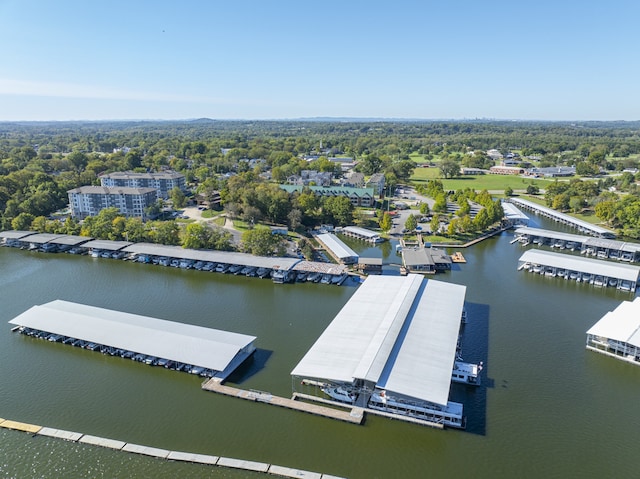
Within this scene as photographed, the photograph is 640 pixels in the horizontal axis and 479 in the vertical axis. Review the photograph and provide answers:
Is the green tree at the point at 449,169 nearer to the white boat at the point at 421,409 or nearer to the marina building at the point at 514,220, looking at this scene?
the marina building at the point at 514,220

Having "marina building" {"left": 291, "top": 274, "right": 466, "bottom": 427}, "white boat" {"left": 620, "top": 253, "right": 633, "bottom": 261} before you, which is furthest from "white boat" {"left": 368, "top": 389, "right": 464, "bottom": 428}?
"white boat" {"left": 620, "top": 253, "right": 633, "bottom": 261}

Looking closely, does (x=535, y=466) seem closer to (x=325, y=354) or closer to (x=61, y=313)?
(x=325, y=354)

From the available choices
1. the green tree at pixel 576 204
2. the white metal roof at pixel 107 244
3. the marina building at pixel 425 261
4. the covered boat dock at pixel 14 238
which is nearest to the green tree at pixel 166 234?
the white metal roof at pixel 107 244

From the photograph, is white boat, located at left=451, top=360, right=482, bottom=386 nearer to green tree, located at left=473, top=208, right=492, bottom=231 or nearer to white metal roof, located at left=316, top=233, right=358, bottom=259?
white metal roof, located at left=316, top=233, right=358, bottom=259

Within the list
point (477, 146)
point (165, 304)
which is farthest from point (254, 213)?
point (477, 146)

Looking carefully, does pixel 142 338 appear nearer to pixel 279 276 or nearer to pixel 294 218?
pixel 279 276
